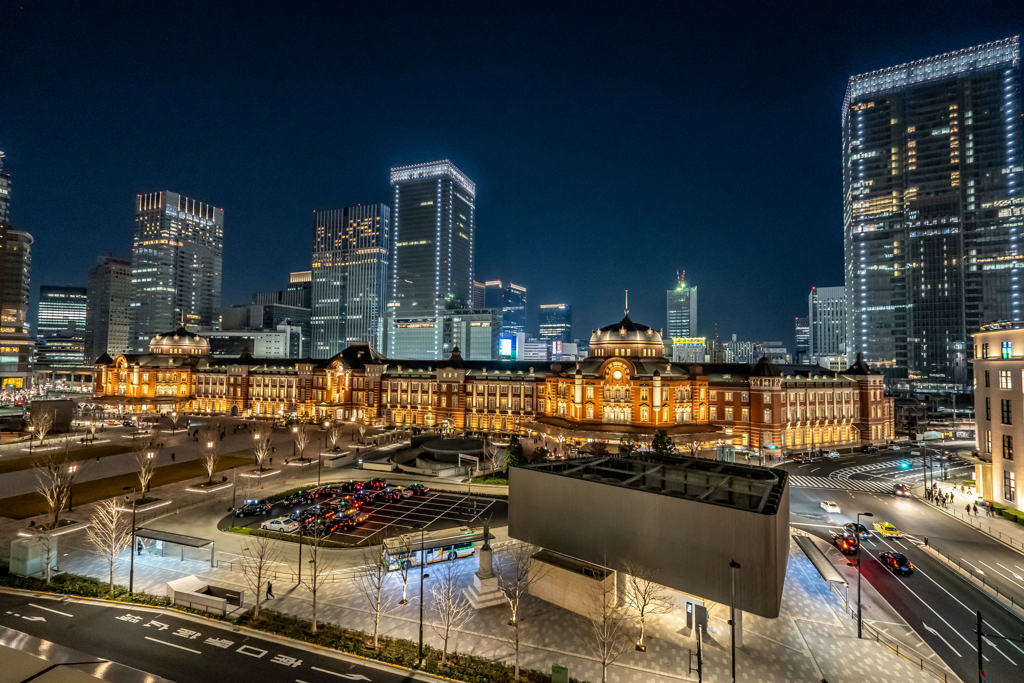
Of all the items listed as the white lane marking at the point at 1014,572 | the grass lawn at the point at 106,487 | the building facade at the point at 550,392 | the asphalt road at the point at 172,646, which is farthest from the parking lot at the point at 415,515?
the white lane marking at the point at 1014,572

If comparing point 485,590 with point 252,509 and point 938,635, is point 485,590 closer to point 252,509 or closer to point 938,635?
point 938,635

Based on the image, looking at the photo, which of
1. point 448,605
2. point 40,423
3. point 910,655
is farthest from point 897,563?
point 40,423

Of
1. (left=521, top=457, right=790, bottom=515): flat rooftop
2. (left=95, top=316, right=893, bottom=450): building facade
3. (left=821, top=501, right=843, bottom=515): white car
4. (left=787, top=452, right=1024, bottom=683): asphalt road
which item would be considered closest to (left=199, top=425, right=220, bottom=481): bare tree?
(left=95, top=316, right=893, bottom=450): building facade

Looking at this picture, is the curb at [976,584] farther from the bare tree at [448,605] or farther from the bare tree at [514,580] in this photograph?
the bare tree at [448,605]

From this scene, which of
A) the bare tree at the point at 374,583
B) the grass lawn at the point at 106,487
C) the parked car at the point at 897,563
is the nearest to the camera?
the bare tree at the point at 374,583

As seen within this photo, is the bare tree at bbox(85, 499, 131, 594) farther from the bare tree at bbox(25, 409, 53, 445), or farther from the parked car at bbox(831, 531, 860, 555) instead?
the parked car at bbox(831, 531, 860, 555)

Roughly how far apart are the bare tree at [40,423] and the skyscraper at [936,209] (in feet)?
651

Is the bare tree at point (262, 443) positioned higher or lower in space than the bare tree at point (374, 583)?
higher

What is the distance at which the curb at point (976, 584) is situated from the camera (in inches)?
1291

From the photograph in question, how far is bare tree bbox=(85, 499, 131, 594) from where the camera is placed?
3259cm

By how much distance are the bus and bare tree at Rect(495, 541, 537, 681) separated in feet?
8.00

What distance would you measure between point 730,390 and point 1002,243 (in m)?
115

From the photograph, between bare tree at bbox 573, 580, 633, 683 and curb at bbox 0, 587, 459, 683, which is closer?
curb at bbox 0, 587, 459, 683

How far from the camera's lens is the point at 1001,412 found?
5453 centimetres
